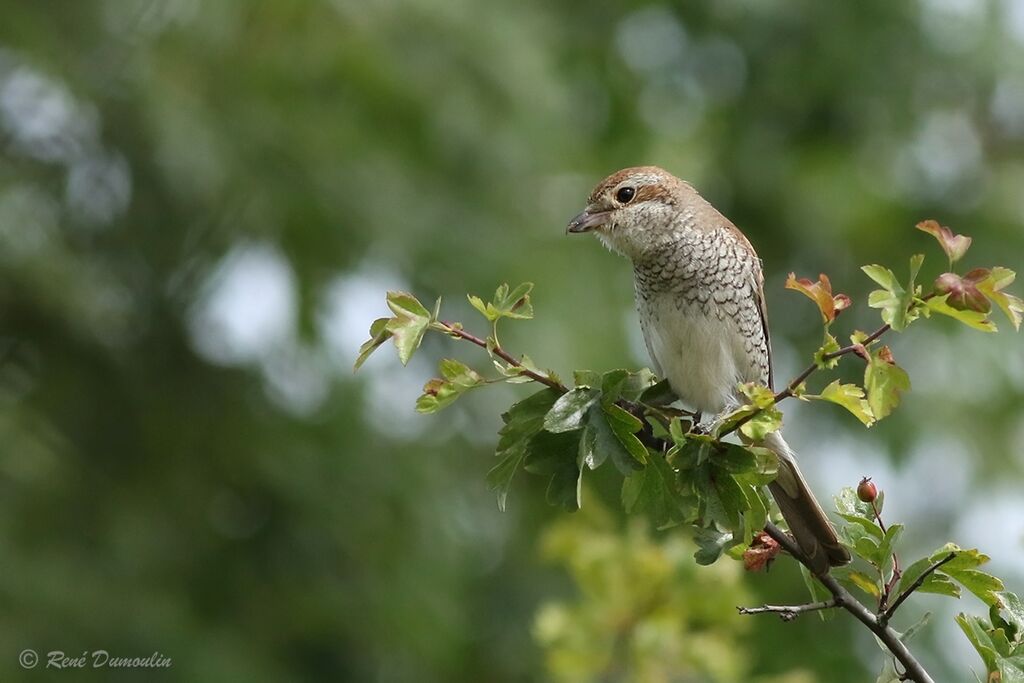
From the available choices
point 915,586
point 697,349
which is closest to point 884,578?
point 915,586

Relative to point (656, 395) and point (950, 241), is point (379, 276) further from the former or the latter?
point (950, 241)

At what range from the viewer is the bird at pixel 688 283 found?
421 cm

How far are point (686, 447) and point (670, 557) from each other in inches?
74.9

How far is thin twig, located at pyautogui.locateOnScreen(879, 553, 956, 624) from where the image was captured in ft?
8.32

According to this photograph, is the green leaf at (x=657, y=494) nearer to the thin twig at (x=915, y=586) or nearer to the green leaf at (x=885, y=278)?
the thin twig at (x=915, y=586)

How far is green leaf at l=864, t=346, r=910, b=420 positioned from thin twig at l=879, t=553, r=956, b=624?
0.34 m

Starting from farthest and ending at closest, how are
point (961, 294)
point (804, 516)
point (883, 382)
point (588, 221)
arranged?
point (588, 221) → point (804, 516) → point (883, 382) → point (961, 294)

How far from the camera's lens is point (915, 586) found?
2.65 meters

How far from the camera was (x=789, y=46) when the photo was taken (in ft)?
28.2

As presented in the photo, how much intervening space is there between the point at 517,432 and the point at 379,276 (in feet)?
14.9

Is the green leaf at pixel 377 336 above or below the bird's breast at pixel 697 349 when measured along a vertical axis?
below

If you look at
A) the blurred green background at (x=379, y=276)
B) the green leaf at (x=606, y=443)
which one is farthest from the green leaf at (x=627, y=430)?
the blurred green background at (x=379, y=276)

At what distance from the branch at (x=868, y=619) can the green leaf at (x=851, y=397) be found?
33 centimetres

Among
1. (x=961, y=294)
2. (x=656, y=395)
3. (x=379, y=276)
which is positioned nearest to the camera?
(x=961, y=294)
